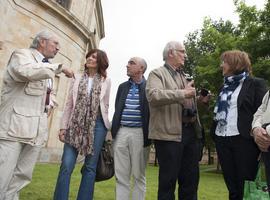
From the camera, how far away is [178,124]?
4.28 metres

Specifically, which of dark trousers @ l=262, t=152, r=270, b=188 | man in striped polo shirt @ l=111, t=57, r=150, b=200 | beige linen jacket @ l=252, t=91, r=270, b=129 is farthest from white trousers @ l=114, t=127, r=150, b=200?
dark trousers @ l=262, t=152, r=270, b=188

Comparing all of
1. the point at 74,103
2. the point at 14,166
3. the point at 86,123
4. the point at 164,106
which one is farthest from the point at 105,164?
the point at 14,166

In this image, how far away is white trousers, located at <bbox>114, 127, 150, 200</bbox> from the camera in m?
4.83

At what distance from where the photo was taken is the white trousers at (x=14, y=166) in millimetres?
3764

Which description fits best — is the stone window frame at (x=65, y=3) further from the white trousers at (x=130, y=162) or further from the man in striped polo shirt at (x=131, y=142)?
the white trousers at (x=130, y=162)

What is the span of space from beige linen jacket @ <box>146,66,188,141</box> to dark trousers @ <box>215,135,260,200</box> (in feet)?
2.05

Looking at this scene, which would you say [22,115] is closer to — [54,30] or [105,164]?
[105,164]

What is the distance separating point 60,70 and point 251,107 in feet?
7.92

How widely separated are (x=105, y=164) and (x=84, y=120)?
2.37 feet

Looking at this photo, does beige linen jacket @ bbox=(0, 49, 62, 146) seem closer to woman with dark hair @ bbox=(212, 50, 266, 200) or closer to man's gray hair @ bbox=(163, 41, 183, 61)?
man's gray hair @ bbox=(163, 41, 183, 61)

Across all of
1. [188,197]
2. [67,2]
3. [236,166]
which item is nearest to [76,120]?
[188,197]

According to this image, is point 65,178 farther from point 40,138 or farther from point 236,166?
point 236,166

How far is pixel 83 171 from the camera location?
479 centimetres

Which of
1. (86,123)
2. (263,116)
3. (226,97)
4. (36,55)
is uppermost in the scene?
(36,55)
